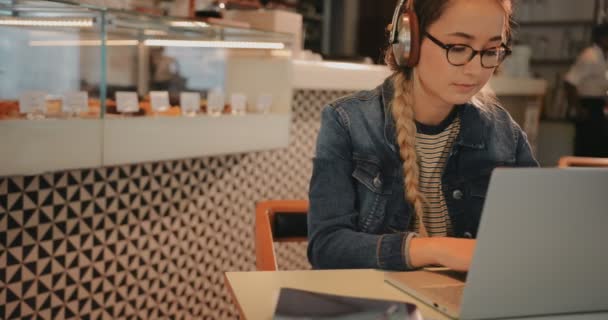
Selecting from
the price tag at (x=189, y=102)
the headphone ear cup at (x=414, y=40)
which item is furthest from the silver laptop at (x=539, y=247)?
the price tag at (x=189, y=102)

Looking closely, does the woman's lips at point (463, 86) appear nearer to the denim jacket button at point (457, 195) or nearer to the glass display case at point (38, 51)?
the denim jacket button at point (457, 195)

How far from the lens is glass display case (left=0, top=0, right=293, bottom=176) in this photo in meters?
1.91

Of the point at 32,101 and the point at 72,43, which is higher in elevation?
the point at 72,43

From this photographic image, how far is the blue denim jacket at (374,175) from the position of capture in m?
1.38

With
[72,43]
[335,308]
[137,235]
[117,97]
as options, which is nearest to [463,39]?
[335,308]

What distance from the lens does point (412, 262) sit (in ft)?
4.04

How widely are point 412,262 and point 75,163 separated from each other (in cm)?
120

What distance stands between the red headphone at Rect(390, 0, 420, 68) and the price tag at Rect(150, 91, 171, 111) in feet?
3.75

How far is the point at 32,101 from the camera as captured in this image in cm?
193

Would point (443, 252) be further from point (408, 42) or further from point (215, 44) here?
point (215, 44)

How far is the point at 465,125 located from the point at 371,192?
0.32m

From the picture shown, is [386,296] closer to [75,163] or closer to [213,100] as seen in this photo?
[75,163]

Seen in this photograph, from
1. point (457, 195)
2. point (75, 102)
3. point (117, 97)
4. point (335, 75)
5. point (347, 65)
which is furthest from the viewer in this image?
point (347, 65)

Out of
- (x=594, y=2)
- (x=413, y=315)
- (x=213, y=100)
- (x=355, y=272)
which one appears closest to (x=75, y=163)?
(x=213, y=100)
